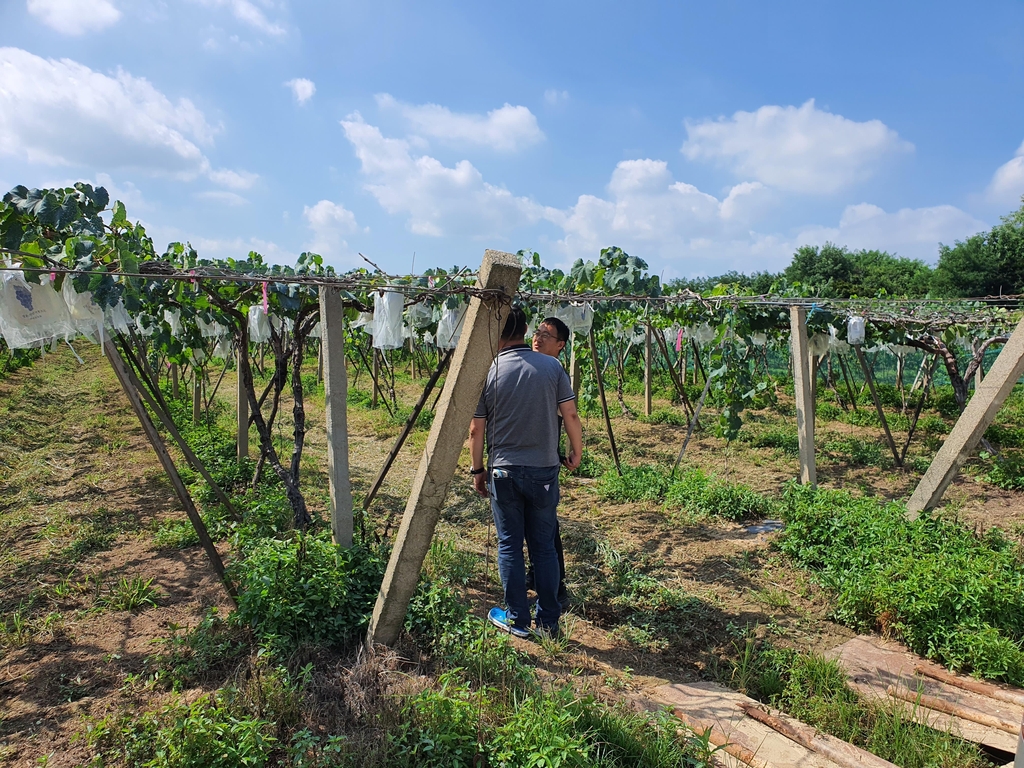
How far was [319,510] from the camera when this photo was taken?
17.5 feet

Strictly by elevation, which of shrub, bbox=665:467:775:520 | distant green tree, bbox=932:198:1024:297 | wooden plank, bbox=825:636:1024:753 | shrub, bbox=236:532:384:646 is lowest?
wooden plank, bbox=825:636:1024:753

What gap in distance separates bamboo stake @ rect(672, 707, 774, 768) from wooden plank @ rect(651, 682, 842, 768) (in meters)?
0.01

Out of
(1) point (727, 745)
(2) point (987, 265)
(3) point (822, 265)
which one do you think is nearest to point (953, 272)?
(2) point (987, 265)

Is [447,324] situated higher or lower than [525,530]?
higher

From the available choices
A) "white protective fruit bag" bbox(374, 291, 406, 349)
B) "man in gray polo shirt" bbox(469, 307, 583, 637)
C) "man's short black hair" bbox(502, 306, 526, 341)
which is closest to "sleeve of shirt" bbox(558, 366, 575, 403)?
"man in gray polo shirt" bbox(469, 307, 583, 637)

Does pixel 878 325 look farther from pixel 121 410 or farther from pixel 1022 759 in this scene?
pixel 121 410

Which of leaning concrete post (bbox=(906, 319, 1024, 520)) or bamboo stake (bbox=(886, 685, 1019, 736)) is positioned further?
leaning concrete post (bbox=(906, 319, 1024, 520))

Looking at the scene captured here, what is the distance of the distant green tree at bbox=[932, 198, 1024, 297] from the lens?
2942cm

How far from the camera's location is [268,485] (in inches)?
215

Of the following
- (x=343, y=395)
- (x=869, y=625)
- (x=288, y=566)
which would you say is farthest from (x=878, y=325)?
(x=288, y=566)

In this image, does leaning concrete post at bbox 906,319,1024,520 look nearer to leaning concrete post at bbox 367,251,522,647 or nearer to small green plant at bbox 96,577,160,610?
leaning concrete post at bbox 367,251,522,647

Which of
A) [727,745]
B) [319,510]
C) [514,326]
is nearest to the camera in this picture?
[727,745]

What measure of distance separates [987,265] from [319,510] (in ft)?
119

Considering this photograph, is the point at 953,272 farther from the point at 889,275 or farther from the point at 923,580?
the point at 923,580
